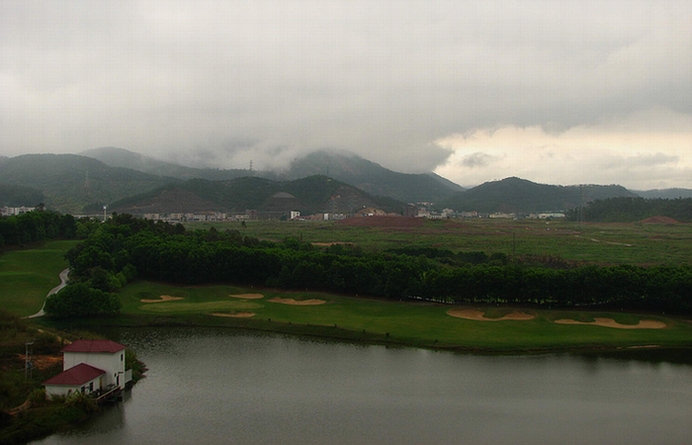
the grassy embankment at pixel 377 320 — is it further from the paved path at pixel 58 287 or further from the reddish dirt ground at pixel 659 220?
the reddish dirt ground at pixel 659 220

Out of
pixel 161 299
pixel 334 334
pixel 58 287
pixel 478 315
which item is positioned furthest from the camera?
pixel 58 287

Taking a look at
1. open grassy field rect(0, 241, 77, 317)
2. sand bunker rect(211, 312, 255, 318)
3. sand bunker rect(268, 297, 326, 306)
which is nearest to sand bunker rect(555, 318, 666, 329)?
sand bunker rect(268, 297, 326, 306)

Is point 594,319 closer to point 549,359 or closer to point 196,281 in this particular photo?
point 549,359

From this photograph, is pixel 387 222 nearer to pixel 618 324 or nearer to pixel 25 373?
pixel 618 324

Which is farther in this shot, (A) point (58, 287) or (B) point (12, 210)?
(B) point (12, 210)

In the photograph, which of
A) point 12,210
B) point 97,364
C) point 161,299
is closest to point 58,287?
point 161,299

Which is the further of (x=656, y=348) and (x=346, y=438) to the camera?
(x=656, y=348)

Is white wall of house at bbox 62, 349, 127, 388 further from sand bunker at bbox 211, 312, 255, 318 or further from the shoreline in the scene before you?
sand bunker at bbox 211, 312, 255, 318

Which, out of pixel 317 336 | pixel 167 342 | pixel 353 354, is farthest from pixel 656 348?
pixel 167 342
